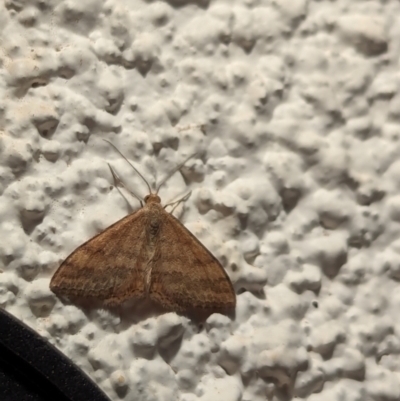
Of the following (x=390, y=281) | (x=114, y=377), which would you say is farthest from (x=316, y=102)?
(x=114, y=377)

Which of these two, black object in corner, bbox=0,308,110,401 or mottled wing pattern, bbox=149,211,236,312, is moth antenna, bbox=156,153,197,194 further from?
black object in corner, bbox=0,308,110,401

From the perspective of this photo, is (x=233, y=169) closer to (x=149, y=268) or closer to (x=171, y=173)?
(x=171, y=173)

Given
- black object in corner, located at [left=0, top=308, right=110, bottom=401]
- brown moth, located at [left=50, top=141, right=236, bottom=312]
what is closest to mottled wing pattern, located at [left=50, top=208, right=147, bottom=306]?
brown moth, located at [left=50, top=141, right=236, bottom=312]

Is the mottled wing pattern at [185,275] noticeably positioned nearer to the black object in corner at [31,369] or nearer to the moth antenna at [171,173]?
the moth antenna at [171,173]

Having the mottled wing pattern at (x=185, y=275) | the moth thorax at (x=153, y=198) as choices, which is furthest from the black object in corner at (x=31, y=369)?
the moth thorax at (x=153, y=198)

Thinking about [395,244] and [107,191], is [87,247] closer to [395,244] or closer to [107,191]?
[107,191]

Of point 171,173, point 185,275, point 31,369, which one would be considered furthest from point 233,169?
point 31,369

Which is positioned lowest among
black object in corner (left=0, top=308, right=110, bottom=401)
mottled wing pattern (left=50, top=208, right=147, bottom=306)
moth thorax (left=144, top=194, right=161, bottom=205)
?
black object in corner (left=0, top=308, right=110, bottom=401)
